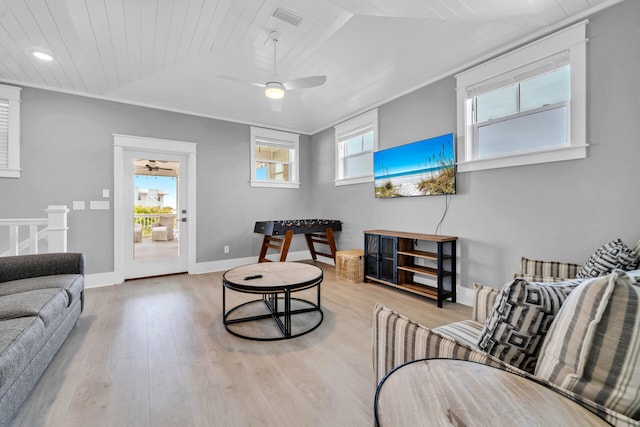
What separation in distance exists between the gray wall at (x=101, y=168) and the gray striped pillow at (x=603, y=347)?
4.62 m

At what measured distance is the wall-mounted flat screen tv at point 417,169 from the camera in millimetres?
3227

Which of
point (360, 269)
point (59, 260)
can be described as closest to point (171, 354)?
point (59, 260)

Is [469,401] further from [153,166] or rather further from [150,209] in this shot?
[153,166]

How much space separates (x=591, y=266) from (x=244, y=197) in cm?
450

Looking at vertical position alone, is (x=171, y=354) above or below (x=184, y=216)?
below

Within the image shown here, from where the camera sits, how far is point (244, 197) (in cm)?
499

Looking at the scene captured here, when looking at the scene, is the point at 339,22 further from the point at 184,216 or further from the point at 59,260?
the point at 184,216

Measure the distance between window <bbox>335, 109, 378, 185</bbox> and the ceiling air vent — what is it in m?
2.06

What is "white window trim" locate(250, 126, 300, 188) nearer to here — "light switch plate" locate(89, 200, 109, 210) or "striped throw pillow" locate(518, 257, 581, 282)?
"light switch plate" locate(89, 200, 109, 210)

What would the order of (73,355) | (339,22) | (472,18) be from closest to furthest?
(73,355) < (472,18) < (339,22)

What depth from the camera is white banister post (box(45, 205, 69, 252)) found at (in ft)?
9.04

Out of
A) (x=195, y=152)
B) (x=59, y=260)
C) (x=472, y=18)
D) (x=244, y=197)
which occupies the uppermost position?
(x=472, y=18)

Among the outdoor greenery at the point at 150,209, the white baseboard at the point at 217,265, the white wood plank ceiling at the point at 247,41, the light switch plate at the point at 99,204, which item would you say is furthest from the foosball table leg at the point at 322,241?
the light switch plate at the point at 99,204

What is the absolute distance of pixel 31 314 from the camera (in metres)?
1.65
